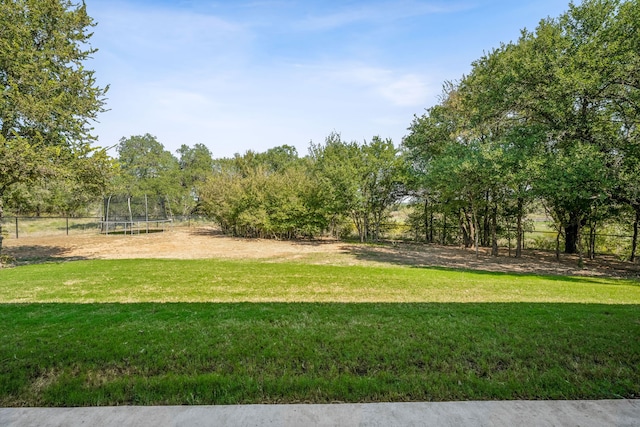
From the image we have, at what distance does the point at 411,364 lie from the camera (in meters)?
3.26

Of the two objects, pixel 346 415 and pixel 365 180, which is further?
pixel 365 180

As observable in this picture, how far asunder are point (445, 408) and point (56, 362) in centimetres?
364

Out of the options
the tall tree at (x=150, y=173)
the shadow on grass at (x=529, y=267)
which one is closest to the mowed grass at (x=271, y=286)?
the shadow on grass at (x=529, y=267)

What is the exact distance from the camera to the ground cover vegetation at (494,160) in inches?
417

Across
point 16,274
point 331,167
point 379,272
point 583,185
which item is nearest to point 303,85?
point 331,167

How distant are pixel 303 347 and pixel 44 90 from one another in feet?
43.2

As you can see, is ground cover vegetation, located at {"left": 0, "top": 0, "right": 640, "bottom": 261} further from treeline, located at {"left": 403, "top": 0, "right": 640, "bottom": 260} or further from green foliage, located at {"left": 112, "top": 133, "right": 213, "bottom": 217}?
green foliage, located at {"left": 112, "top": 133, "right": 213, "bottom": 217}

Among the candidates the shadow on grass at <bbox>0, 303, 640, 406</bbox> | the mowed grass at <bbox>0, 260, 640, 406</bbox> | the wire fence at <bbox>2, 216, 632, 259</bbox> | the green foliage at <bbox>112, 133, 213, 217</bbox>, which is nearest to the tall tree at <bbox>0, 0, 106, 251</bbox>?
the mowed grass at <bbox>0, 260, 640, 406</bbox>

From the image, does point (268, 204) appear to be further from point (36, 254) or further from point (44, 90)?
point (44, 90)

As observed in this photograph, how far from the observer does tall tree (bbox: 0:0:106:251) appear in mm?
10352

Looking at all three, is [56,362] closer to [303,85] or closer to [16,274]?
[16,274]

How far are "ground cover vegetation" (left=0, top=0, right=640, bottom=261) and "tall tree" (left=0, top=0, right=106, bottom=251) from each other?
10 centimetres

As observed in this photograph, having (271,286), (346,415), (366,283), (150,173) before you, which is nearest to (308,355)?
(346,415)

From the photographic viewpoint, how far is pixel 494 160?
497 inches
